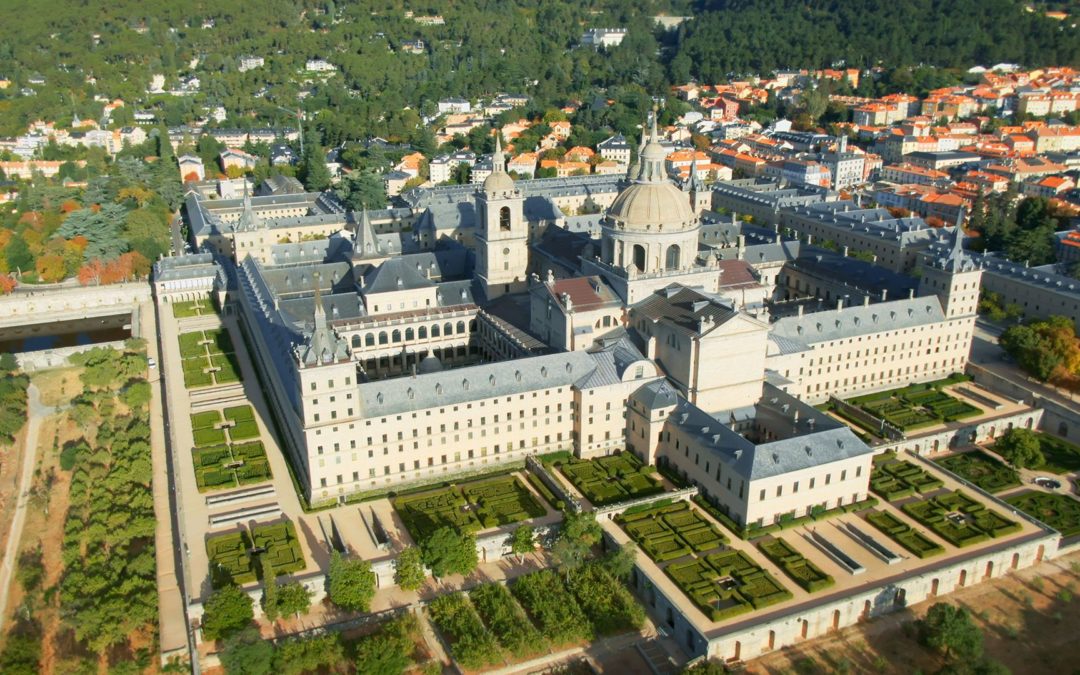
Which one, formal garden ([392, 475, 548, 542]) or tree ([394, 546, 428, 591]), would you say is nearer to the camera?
tree ([394, 546, 428, 591])

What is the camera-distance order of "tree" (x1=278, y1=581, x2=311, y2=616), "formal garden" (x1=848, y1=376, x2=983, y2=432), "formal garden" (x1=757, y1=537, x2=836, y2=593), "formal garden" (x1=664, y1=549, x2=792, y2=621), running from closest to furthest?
"tree" (x1=278, y1=581, x2=311, y2=616)
"formal garden" (x1=664, y1=549, x2=792, y2=621)
"formal garden" (x1=757, y1=537, x2=836, y2=593)
"formal garden" (x1=848, y1=376, x2=983, y2=432)

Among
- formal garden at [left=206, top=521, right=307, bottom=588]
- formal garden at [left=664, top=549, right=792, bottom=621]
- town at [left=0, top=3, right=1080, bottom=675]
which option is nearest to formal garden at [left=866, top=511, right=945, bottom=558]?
town at [left=0, top=3, right=1080, bottom=675]

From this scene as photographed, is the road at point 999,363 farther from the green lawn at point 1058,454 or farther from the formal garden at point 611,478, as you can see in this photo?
the formal garden at point 611,478

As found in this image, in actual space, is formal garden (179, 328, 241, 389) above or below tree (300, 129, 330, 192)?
below

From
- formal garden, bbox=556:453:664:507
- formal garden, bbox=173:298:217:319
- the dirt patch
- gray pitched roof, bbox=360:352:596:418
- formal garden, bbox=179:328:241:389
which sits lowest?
the dirt patch

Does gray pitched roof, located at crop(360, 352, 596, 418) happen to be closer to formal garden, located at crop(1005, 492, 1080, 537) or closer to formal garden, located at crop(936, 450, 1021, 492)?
formal garden, located at crop(936, 450, 1021, 492)

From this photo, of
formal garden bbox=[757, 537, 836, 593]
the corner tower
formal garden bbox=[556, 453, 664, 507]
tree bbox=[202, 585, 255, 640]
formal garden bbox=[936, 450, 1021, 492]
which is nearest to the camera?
tree bbox=[202, 585, 255, 640]
